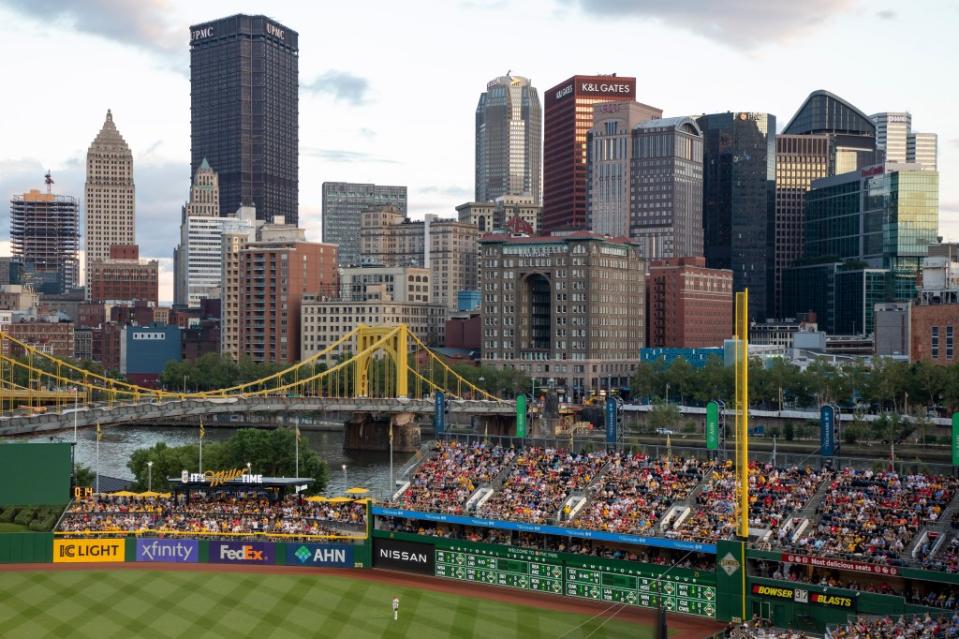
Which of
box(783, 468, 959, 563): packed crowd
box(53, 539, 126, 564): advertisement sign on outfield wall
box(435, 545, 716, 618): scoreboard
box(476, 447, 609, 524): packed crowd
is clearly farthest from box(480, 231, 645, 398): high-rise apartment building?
box(783, 468, 959, 563): packed crowd

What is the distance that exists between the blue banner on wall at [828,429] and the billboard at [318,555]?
24565 mm

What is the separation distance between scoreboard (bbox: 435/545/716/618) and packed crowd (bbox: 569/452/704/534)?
Answer: 207cm

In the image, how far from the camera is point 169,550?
5925 centimetres

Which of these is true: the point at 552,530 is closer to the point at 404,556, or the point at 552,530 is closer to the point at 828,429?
the point at 404,556

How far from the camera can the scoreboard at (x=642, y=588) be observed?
49.6 m

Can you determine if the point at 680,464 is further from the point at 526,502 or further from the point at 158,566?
the point at 158,566

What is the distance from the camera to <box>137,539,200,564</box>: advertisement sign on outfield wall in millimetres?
59125

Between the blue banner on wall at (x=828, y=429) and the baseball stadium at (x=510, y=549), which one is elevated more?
the blue banner on wall at (x=828, y=429)

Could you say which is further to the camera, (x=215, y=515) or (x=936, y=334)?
(x=936, y=334)

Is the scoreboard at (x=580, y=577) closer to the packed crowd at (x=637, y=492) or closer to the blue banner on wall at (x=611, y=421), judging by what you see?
the packed crowd at (x=637, y=492)

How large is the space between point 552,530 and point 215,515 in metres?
19.3

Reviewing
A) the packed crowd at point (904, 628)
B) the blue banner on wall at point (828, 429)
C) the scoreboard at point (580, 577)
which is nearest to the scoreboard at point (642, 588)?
the scoreboard at point (580, 577)

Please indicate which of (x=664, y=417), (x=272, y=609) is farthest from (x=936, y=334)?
(x=272, y=609)

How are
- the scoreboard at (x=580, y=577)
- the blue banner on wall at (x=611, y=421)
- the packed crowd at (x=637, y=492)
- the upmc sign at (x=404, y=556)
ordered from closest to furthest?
the scoreboard at (x=580, y=577) → the packed crowd at (x=637, y=492) → the upmc sign at (x=404, y=556) → the blue banner on wall at (x=611, y=421)
